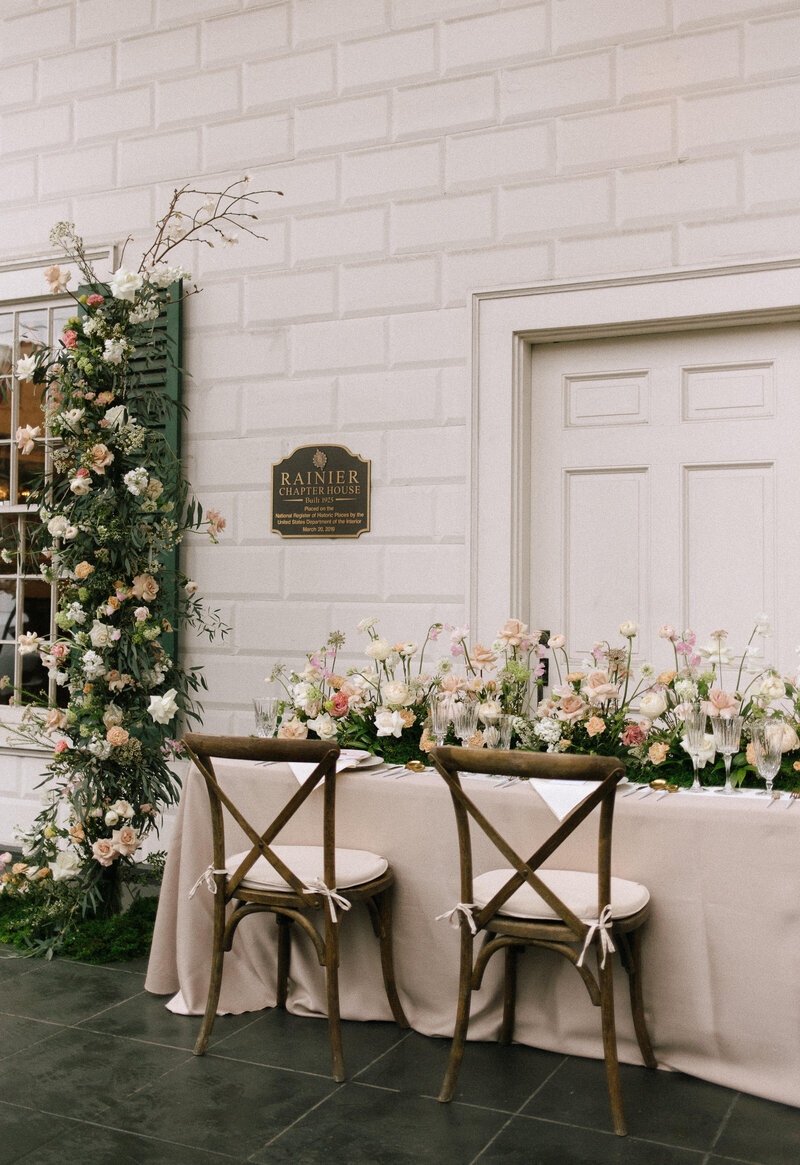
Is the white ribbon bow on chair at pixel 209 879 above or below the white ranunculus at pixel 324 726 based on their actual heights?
below

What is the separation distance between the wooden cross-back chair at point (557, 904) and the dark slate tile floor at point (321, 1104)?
118 mm

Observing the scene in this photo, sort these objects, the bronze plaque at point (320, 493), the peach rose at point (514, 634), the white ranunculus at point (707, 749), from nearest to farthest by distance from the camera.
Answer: the white ranunculus at point (707, 749) → the peach rose at point (514, 634) → the bronze plaque at point (320, 493)

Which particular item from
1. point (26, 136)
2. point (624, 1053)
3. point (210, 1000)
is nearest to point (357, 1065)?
point (210, 1000)

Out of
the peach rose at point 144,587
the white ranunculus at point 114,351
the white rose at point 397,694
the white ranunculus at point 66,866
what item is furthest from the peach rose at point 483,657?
the white ranunculus at point 66,866

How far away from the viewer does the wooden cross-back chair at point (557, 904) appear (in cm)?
251

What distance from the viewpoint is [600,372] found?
4270mm

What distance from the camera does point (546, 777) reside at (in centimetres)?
250

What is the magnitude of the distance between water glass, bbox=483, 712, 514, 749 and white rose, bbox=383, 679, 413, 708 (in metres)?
0.27

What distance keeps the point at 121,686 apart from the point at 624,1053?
207cm

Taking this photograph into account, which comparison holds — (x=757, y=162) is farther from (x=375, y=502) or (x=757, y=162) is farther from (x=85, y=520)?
(x=85, y=520)

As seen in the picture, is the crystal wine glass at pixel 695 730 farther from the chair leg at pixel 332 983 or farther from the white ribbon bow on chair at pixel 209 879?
the white ribbon bow on chair at pixel 209 879

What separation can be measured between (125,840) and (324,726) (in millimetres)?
1011

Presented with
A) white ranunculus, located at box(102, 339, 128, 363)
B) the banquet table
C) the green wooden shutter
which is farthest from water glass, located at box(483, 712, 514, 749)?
the green wooden shutter

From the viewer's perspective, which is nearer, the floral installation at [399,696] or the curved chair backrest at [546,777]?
the curved chair backrest at [546,777]
